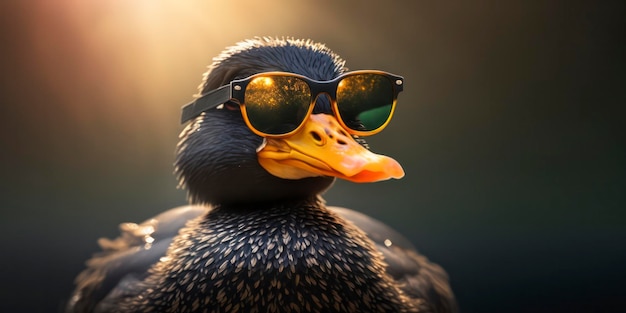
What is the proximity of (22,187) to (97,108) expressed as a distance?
0.79 ft

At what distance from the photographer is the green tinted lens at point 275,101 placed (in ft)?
2.25

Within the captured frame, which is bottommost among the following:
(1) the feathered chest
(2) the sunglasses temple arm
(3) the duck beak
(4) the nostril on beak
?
(1) the feathered chest

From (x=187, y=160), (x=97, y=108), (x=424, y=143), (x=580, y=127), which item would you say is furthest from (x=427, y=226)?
(x=97, y=108)

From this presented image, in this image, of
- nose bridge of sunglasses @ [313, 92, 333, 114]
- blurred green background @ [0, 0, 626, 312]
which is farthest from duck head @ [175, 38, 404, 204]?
blurred green background @ [0, 0, 626, 312]

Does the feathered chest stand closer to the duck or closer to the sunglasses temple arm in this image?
the duck

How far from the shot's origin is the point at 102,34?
1.07 m

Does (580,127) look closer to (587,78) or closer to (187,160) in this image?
(587,78)

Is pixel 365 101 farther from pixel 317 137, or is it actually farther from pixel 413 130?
pixel 413 130

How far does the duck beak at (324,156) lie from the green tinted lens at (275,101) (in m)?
0.02

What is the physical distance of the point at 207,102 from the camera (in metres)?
0.78

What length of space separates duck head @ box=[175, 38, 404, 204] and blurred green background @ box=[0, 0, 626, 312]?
0.24 metres

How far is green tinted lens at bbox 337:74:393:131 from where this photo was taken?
2.35 ft

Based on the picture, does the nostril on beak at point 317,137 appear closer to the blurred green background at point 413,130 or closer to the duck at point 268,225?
the duck at point 268,225

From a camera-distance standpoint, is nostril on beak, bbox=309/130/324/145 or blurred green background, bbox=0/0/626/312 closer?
nostril on beak, bbox=309/130/324/145
